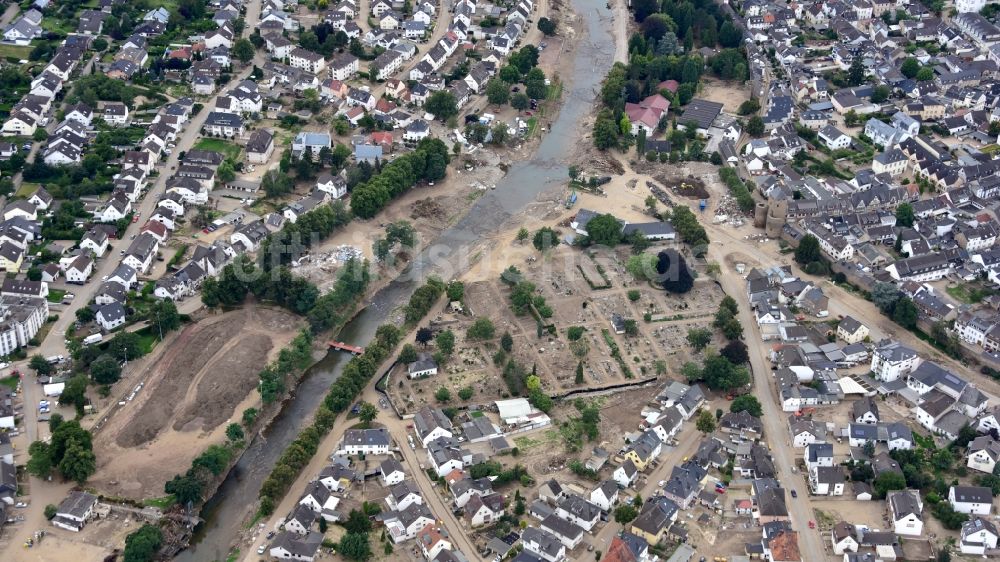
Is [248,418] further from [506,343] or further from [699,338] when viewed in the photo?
[699,338]


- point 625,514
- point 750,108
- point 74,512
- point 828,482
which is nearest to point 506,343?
point 625,514

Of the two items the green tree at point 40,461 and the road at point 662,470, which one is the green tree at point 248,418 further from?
the road at point 662,470

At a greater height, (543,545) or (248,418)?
(543,545)

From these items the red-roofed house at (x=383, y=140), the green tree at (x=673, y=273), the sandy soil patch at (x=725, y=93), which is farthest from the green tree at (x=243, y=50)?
the green tree at (x=673, y=273)

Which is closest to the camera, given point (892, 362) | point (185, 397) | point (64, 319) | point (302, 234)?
point (185, 397)

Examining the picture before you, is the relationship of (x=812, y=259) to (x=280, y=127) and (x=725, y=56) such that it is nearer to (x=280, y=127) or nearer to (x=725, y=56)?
(x=725, y=56)

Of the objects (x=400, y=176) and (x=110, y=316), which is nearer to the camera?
(x=110, y=316)
